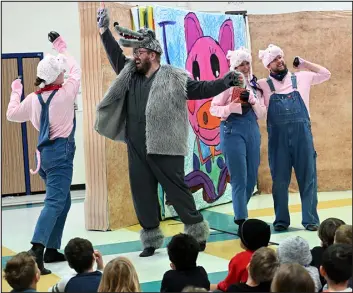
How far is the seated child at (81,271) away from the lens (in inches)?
125

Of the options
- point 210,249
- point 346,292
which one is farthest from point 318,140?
point 346,292

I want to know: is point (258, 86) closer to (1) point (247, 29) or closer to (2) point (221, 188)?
(2) point (221, 188)

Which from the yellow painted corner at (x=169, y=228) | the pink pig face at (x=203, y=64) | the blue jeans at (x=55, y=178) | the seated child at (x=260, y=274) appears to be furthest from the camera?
the pink pig face at (x=203, y=64)

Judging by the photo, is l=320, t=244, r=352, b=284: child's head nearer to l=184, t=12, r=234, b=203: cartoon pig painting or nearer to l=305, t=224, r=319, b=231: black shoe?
l=305, t=224, r=319, b=231: black shoe

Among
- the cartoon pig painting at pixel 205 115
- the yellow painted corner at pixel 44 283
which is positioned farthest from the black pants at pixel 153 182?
the cartoon pig painting at pixel 205 115

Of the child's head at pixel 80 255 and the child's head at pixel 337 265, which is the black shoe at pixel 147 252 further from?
the child's head at pixel 337 265

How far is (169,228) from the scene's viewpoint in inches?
244

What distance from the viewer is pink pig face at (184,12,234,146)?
22.9 ft

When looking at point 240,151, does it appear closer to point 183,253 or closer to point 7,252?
point 7,252

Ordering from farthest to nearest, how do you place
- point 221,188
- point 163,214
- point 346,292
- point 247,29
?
point 247,29
point 221,188
point 163,214
point 346,292

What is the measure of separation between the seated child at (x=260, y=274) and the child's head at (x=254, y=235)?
57 cm

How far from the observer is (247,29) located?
320 inches

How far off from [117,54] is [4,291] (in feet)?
6.39

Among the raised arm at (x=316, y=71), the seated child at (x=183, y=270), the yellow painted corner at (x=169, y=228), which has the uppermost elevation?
the raised arm at (x=316, y=71)
